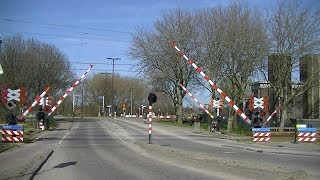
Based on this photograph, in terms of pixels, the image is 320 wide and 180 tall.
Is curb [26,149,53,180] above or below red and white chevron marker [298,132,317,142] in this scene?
below

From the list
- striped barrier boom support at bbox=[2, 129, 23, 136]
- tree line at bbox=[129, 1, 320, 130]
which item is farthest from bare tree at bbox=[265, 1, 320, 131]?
striped barrier boom support at bbox=[2, 129, 23, 136]

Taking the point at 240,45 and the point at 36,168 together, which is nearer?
the point at 36,168

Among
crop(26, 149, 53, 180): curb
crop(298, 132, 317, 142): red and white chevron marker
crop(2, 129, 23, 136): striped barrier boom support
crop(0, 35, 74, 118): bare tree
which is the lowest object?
crop(26, 149, 53, 180): curb

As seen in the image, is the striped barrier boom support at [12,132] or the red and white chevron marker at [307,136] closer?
the striped barrier boom support at [12,132]

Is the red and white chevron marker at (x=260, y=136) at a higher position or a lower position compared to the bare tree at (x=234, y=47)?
lower

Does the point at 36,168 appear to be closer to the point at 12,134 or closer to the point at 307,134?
the point at 12,134

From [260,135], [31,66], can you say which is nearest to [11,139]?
[260,135]

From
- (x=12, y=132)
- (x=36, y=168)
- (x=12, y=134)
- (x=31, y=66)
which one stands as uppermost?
(x=31, y=66)

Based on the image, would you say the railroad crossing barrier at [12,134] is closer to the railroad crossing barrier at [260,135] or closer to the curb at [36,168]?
the curb at [36,168]

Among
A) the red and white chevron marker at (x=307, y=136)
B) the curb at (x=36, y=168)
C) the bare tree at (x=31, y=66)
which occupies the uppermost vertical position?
the bare tree at (x=31, y=66)

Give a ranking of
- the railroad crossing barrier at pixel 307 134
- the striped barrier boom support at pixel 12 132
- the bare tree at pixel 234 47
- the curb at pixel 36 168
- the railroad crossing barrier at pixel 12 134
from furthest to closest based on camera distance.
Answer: the bare tree at pixel 234 47
the railroad crossing barrier at pixel 307 134
the railroad crossing barrier at pixel 12 134
the striped barrier boom support at pixel 12 132
the curb at pixel 36 168

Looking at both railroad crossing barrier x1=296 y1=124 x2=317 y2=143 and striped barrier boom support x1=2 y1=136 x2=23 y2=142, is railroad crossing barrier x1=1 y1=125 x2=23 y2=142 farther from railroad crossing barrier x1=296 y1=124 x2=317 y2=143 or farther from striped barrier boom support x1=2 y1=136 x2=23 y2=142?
railroad crossing barrier x1=296 y1=124 x2=317 y2=143

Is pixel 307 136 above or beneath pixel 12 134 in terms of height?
beneath

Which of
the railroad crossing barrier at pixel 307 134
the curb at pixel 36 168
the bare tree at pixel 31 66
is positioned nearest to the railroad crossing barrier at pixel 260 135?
the railroad crossing barrier at pixel 307 134
